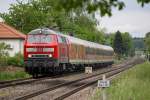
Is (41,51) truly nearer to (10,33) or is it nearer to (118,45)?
(10,33)

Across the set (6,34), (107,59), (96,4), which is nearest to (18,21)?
(6,34)

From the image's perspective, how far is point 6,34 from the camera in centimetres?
6919

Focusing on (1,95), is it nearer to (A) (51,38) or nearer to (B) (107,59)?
(A) (51,38)

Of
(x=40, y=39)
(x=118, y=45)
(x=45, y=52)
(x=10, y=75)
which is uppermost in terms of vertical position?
(x=118, y=45)

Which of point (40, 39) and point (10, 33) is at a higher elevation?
point (10, 33)

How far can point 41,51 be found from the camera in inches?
1313

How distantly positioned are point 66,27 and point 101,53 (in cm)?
1923

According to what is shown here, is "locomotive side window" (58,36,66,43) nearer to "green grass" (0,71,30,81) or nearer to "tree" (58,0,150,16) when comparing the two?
"green grass" (0,71,30,81)

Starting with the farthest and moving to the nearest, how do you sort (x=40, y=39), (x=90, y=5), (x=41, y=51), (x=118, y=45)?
(x=118, y=45) → (x=40, y=39) → (x=41, y=51) → (x=90, y=5)

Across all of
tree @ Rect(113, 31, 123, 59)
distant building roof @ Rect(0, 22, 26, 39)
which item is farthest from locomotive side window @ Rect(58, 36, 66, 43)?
tree @ Rect(113, 31, 123, 59)

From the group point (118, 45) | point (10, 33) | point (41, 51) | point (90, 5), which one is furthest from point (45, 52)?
point (118, 45)

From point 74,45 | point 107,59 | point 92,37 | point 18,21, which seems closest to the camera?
point 74,45

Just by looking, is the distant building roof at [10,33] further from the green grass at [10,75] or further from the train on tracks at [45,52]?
the train on tracks at [45,52]

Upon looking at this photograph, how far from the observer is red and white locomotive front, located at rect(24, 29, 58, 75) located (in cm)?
3284
